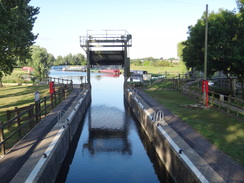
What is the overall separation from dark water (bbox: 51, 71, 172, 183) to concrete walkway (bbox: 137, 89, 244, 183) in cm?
198

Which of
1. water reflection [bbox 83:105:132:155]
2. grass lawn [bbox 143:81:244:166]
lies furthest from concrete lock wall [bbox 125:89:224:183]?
water reflection [bbox 83:105:132:155]

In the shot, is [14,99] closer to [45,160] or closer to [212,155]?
[45,160]

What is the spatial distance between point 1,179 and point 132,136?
1090cm

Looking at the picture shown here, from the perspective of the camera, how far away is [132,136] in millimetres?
17500

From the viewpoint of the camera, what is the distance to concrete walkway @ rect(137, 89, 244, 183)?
799 cm

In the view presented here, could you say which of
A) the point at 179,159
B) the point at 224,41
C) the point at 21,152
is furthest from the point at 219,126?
the point at 224,41

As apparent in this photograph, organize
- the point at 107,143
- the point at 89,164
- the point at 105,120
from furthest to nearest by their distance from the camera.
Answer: the point at 105,120 < the point at 107,143 < the point at 89,164

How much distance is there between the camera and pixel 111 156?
13570 mm

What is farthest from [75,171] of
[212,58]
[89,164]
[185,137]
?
[212,58]

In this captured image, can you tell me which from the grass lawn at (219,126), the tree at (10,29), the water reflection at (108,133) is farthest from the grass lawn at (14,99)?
the grass lawn at (219,126)

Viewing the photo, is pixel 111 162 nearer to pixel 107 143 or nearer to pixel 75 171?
pixel 75 171

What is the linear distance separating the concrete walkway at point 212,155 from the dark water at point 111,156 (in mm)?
1976

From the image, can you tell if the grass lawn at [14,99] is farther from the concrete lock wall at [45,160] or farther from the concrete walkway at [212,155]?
the concrete walkway at [212,155]

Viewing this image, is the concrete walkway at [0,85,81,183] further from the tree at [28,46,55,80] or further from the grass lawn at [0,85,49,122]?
the tree at [28,46,55,80]
